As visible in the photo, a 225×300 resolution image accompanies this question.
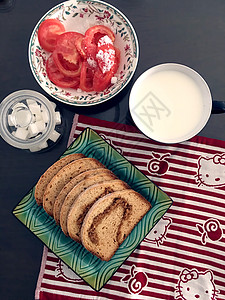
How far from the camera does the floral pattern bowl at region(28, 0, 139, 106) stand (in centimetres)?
132

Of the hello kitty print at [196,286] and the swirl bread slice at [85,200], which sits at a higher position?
the swirl bread slice at [85,200]

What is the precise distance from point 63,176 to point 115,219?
260mm

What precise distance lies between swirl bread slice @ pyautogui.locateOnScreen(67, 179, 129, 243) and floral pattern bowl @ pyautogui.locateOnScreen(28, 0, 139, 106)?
1.02 feet

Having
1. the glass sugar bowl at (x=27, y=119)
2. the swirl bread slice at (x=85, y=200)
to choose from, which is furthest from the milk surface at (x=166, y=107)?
the glass sugar bowl at (x=27, y=119)

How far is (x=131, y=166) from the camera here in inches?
53.0

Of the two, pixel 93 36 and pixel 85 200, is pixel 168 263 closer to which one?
pixel 85 200

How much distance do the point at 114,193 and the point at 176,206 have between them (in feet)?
0.96

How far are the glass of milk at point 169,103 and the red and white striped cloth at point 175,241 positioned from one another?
18cm

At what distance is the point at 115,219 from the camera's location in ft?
4.45

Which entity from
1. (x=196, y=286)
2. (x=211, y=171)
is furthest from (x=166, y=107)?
(x=196, y=286)

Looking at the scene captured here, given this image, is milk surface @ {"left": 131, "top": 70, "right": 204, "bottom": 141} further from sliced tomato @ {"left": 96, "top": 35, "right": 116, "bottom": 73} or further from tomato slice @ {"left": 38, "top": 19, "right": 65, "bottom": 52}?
tomato slice @ {"left": 38, "top": 19, "right": 65, "bottom": 52}

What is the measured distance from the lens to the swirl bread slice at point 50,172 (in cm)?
136

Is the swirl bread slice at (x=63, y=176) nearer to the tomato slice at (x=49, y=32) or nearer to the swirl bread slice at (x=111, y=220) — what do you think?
the swirl bread slice at (x=111, y=220)

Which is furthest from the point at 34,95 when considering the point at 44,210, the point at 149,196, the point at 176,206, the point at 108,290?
the point at 108,290
